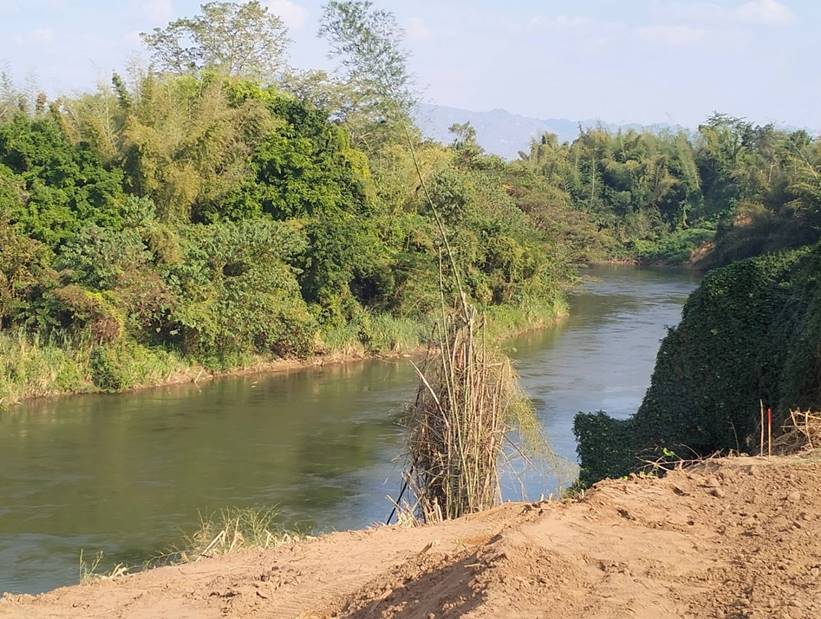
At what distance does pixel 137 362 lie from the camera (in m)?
19.3

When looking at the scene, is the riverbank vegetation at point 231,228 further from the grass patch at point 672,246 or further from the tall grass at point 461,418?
the grass patch at point 672,246

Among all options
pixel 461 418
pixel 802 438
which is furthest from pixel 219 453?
pixel 802 438

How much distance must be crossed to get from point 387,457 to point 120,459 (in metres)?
3.98

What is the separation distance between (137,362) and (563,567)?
16.0 m

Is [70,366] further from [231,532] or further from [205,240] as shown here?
[231,532]

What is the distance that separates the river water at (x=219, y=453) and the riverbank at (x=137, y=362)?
386 mm

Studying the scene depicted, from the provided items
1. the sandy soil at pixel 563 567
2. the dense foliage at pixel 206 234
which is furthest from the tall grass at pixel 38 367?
the sandy soil at pixel 563 567

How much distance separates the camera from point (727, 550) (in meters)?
4.71

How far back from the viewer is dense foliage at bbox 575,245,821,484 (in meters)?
10.9

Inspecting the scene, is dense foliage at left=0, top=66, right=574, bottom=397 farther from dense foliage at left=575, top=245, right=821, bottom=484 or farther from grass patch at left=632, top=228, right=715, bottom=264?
grass patch at left=632, top=228, right=715, bottom=264

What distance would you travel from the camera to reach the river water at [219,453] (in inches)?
476

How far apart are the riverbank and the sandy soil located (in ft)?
35.2

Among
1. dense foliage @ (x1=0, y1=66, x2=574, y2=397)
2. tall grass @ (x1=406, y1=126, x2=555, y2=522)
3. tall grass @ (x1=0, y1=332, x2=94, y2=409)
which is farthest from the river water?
tall grass @ (x1=406, y1=126, x2=555, y2=522)

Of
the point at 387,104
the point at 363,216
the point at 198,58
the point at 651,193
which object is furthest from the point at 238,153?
the point at 651,193
